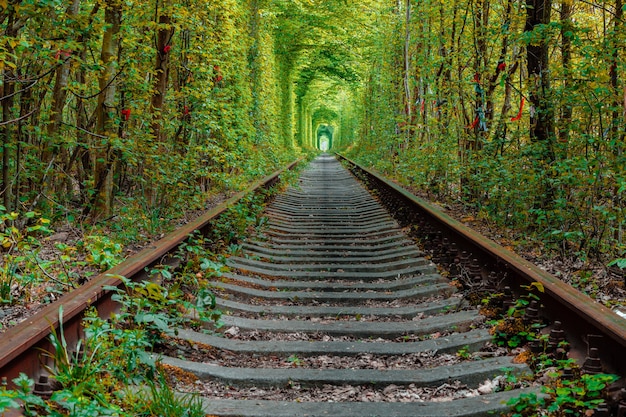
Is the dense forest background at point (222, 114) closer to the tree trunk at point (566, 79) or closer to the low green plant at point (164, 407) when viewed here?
the tree trunk at point (566, 79)

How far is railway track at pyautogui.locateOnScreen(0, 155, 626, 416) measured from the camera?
3027mm

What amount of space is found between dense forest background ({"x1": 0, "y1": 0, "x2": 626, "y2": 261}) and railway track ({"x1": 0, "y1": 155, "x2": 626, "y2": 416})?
1297 mm

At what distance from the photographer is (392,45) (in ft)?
66.1

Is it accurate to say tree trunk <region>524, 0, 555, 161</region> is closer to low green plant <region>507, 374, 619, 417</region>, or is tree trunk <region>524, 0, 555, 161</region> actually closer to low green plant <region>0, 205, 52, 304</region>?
low green plant <region>507, 374, 619, 417</region>

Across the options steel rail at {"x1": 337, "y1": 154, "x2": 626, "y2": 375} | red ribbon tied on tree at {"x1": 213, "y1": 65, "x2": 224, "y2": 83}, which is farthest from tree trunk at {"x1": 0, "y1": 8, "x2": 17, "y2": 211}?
red ribbon tied on tree at {"x1": 213, "y1": 65, "x2": 224, "y2": 83}

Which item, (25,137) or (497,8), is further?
(497,8)

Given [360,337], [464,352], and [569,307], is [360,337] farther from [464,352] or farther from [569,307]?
[569,307]

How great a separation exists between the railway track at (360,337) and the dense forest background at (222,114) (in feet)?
4.26

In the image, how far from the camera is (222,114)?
1051 centimetres

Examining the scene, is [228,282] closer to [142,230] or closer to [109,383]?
[142,230]

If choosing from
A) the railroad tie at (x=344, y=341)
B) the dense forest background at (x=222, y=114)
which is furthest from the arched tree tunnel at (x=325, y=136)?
the railroad tie at (x=344, y=341)

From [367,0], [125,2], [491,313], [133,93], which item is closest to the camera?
[491,313]

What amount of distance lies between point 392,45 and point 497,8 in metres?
10.2

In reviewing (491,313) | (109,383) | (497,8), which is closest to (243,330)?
(109,383)
